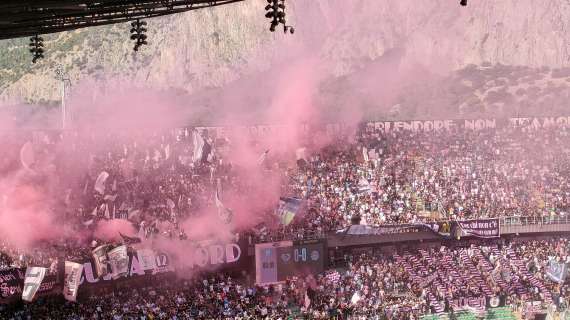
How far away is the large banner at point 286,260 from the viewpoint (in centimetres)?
3759

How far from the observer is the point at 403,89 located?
7944 centimetres

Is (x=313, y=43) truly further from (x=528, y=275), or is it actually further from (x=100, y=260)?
(x=100, y=260)

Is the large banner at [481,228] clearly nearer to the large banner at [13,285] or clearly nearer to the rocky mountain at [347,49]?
the large banner at [13,285]

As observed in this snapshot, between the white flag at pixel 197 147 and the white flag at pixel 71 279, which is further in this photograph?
the white flag at pixel 197 147

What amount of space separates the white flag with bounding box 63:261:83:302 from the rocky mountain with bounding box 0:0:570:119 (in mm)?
50051

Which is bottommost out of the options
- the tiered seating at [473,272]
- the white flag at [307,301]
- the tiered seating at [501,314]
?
the tiered seating at [501,314]

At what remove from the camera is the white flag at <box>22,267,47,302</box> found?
1266 inches

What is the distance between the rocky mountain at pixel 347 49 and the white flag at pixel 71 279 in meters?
50.1

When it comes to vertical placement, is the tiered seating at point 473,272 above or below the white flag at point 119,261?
below

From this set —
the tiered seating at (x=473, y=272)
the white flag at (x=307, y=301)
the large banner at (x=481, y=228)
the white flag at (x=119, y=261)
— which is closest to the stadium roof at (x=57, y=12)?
the white flag at (x=119, y=261)

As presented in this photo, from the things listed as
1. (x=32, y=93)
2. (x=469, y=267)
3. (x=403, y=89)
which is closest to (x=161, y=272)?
(x=469, y=267)

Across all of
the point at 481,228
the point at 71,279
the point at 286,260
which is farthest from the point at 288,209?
the point at 71,279

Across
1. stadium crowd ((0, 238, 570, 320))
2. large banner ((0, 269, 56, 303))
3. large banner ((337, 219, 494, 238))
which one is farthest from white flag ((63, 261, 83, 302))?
large banner ((337, 219, 494, 238))

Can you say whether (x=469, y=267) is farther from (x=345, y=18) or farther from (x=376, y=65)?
(x=345, y=18)
